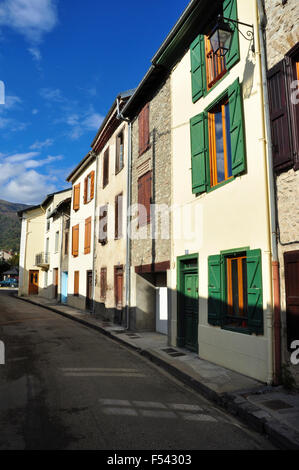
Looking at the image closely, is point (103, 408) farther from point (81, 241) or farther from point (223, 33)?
point (81, 241)

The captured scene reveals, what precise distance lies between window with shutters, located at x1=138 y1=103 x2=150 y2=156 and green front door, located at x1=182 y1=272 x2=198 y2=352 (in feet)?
16.4

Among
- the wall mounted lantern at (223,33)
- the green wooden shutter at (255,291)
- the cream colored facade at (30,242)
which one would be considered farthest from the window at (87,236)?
the cream colored facade at (30,242)

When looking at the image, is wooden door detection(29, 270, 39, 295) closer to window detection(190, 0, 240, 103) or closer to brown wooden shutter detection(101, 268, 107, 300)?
brown wooden shutter detection(101, 268, 107, 300)

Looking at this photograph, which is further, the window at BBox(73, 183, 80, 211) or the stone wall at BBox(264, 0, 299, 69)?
the window at BBox(73, 183, 80, 211)

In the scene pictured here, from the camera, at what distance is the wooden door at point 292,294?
17.8 ft

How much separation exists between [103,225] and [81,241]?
395 cm

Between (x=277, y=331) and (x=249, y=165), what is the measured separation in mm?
2996

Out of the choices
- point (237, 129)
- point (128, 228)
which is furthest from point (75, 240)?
point (237, 129)

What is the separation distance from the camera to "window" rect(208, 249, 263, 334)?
622 centimetres

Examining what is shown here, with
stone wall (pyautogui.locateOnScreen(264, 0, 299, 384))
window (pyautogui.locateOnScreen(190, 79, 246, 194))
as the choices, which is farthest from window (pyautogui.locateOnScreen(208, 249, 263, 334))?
window (pyautogui.locateOnScreen(190, 79, 246, 194))

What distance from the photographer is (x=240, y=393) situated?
541cm

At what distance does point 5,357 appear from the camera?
7918 millimetres
